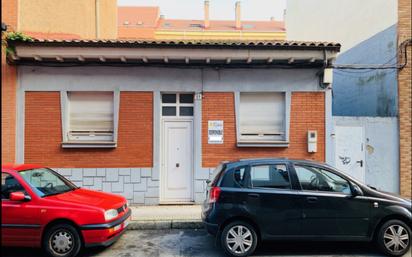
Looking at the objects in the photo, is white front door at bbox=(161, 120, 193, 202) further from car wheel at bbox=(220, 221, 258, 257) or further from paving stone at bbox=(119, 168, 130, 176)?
car wheel at bbox=(220, 221, 258, 257)

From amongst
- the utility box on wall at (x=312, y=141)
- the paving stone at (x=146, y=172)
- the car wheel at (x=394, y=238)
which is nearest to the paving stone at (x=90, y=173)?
the paving stone at (x=146, y=172)

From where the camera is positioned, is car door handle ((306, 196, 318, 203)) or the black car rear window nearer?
car door handle ((306, 196, 318, 203))

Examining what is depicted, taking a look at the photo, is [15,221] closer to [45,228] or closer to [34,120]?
[45,228]

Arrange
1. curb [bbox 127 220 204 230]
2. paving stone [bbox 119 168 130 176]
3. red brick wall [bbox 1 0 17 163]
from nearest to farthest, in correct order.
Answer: curb [bbox 127 220 204 230] → red brick wall [bbox 1 0 17 163] → paving stone [bbox 119 168 130 176]

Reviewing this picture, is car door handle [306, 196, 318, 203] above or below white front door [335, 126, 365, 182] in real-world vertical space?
below

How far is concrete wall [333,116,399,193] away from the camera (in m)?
9.84

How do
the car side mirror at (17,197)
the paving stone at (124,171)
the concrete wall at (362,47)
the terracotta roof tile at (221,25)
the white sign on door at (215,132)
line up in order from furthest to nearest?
1. the terracotta roof tile at (221,25)
2. the concrete wall at (362,47)
3. the white sign on door at (215,132)
4. the paving stone at (124,171)
5. the car side mirror at (17,197)

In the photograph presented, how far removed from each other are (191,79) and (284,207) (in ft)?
15.8

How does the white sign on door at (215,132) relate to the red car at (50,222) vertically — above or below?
above

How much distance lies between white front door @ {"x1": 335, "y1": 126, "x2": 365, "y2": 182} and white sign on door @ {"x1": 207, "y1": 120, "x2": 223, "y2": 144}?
10.4 ft

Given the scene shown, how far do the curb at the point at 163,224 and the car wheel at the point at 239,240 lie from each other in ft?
6.49

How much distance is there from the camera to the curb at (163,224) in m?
7.85

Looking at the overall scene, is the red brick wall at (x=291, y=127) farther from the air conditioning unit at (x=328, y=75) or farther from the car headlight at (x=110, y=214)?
the car headlight at (x=110, y=214)

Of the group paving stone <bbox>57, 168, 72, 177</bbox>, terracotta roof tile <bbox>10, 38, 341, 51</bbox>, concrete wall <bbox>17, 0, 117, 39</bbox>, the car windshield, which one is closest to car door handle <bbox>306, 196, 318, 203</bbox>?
the car windshield
